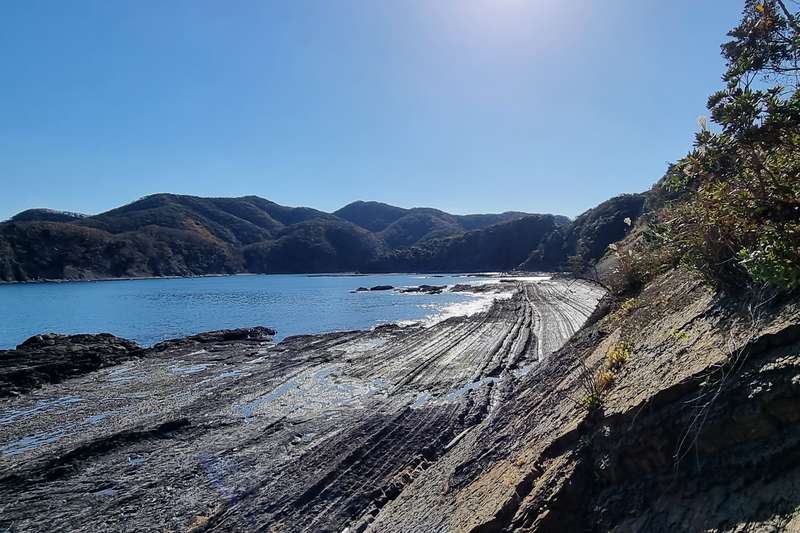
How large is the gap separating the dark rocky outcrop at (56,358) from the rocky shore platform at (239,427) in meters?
Answer: 0.12

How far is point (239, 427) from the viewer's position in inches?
527

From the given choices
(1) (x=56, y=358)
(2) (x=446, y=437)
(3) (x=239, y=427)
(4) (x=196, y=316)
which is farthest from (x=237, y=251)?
(2) (x=446, y=437)

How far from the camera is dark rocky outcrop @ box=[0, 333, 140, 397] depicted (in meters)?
19.9

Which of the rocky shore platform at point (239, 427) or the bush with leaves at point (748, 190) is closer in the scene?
the bush with leaves at point (748, 190)

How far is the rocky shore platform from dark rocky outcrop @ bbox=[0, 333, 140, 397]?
0.12 m

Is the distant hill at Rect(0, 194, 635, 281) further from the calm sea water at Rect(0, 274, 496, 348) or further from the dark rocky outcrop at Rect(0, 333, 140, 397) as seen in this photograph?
the dark rocky outcrop at Rect(0, 333, 140, 397)

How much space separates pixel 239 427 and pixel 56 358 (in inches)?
685

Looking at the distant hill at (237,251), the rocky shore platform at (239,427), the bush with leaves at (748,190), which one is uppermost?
the distant hill at (237,251)

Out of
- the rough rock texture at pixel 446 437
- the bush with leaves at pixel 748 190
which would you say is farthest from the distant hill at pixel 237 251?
the bush with leaves at pixel 748 190

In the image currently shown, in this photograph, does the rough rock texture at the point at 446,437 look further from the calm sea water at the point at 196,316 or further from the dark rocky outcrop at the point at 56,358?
the calm sea water at the point at 196,316

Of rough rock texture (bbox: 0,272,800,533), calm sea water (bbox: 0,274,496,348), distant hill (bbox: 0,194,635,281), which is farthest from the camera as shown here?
distant hill (bbox: 0,194,635,281)

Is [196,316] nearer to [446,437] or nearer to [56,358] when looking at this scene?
[56,358]

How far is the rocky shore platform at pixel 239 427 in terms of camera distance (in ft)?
28.9

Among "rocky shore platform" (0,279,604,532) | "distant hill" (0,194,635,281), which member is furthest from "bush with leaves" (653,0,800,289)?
"distant hill" (0,194,635,281)
